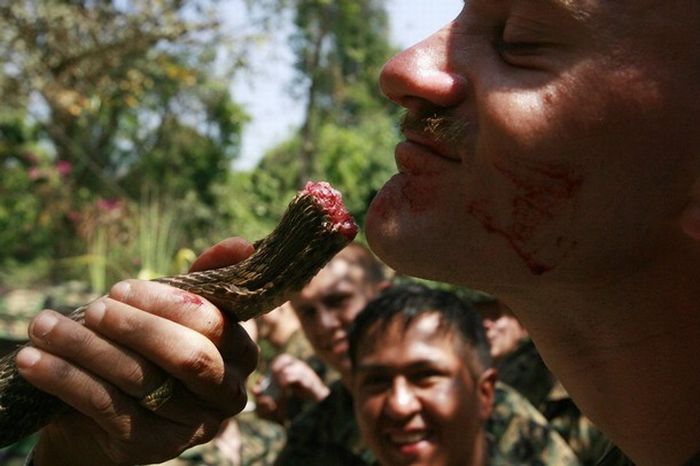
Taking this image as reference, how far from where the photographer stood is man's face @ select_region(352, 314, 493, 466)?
131 inches

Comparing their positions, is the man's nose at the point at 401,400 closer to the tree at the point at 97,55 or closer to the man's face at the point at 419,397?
the man's face at the point at 419,397

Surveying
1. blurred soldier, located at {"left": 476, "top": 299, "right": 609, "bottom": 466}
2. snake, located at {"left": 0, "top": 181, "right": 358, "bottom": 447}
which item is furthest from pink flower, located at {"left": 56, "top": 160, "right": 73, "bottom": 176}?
snake, located at {"left": 0, "top": 181, "right": 358, "bottom": 447}

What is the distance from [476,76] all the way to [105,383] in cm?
92

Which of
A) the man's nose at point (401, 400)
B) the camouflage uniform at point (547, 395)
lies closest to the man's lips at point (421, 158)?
the man's nose at point (401, 400)

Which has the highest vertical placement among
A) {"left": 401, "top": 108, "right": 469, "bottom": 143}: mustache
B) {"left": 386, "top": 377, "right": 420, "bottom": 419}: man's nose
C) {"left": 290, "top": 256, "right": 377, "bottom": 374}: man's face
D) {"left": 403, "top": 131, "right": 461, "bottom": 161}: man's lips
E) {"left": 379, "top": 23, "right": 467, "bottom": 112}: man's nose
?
{"left": 379, "top": 23, "right": 467, "bottom": 112}: man's nose

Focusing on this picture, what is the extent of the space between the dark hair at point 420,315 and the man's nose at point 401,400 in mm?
262

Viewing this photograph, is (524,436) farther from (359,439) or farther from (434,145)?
(434,145)

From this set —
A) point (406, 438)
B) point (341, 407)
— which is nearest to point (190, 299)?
point (406, 438)

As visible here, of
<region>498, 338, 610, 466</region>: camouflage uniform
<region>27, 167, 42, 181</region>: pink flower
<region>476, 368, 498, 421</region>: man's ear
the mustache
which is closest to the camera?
the mustache

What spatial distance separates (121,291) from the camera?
5.75 ft

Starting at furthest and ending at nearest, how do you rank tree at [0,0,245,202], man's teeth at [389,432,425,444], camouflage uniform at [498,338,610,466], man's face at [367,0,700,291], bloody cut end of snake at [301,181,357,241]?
tree at [0,0,245,202], camouflage uniform at [498,338,610,466], man's teeth at [389,432,425,444], bloody cut end of snake at [301,181,357,241], man's face at [367,0,700,291]

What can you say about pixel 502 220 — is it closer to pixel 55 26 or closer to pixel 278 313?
pixel 278 313

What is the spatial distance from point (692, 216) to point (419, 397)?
2.09 meters

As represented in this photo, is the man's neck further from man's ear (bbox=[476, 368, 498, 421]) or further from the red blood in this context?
man's ear (bbox=[476, 368, 498, 421])
